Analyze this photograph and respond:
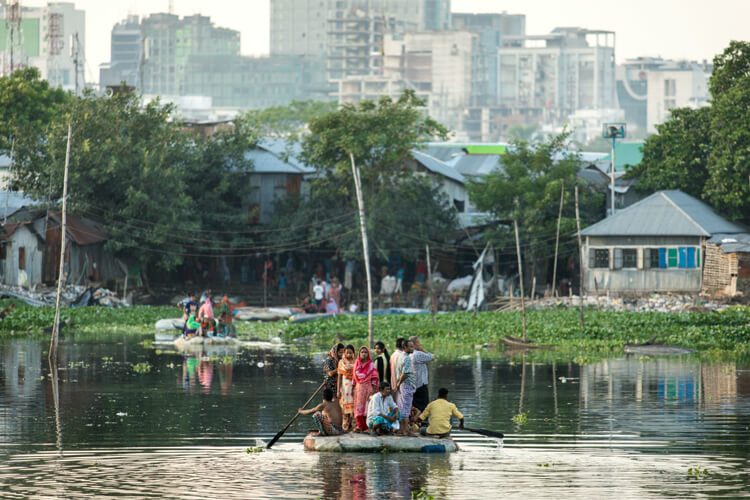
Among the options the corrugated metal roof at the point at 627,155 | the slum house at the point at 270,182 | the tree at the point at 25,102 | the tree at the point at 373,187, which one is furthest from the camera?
the corrugated metal roof at the point at 627,155

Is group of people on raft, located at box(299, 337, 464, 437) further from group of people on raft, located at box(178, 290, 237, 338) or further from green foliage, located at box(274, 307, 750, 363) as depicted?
group of people on raft, located at box(178, 290, 237, 338)

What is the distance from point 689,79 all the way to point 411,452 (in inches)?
7334

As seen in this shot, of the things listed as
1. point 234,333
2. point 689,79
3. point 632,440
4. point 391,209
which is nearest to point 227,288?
point 391,209

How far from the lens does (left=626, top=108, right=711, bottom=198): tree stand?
163 feet

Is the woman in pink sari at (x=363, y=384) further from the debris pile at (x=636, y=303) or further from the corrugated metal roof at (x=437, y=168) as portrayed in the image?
the corrugated metal roof at (x=437, y=168)

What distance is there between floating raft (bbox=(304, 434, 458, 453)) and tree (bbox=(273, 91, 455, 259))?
31437 mm

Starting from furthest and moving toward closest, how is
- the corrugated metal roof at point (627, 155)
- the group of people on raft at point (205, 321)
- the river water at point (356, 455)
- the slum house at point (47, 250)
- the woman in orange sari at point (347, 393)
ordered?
the corrugated metal roof at point (627, 155), the slum house at point (47, 250), the group of people on raft at point (205, 321), the woman in orange sari at point (347, 393), the river water at point (356, 455)

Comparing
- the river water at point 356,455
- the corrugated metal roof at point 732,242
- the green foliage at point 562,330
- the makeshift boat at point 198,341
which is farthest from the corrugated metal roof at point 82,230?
the corrugated metal roof at point 732,242

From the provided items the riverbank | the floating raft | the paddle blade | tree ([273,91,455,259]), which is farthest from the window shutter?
the floating raft

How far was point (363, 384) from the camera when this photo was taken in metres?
19.0

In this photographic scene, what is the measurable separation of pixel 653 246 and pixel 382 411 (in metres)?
31.4

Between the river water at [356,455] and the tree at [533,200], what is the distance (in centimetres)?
1780

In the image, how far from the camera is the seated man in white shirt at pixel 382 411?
728 inches

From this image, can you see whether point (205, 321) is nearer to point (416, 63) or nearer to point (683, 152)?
point (683, 152)
